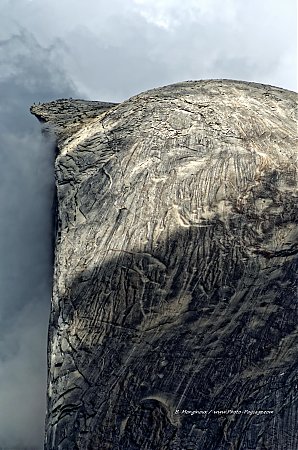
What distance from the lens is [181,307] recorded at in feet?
36.8

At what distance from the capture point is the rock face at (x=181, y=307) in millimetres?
11031

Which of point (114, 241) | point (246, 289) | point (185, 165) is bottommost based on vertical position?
point (246, 289)

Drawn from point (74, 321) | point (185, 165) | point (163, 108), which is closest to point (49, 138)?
point (163, 108)

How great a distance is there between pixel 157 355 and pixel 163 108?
491cm

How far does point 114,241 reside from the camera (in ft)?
A: 38.3

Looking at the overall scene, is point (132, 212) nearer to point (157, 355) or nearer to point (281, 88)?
point (157, 355)

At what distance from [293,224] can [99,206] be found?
3415 mm

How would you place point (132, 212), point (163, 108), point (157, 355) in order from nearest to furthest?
point (157, 355) < point (132, 212) < point (163, 108)

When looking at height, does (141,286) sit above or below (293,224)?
below

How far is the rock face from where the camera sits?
11.0 m

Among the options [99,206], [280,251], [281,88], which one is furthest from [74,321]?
[281,88]

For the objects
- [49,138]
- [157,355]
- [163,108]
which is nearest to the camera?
[157,355]

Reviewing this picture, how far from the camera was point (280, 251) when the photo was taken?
11477mm

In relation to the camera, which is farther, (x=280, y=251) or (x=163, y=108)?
(x=163, y=108)
